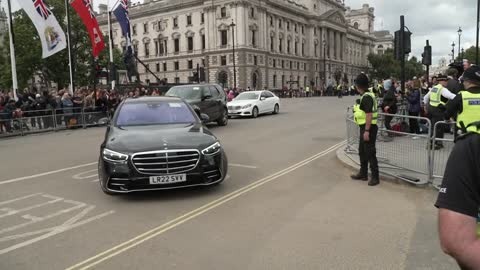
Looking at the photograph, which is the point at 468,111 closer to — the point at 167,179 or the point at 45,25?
the point at 167,179

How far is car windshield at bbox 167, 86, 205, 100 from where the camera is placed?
18.3 m

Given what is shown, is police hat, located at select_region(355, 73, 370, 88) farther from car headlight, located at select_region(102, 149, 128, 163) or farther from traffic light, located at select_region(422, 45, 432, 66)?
traffic light, located at select_region(422, 45, 432, 66)

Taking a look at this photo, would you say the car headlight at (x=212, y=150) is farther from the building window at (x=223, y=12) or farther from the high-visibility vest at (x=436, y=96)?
the building window at (x=223, y=12)

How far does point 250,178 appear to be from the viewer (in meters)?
8.38

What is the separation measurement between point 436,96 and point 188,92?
10.4 metres

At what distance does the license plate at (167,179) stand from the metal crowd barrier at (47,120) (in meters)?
11.4

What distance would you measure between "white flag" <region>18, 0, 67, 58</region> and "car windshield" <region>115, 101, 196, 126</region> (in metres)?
15.9

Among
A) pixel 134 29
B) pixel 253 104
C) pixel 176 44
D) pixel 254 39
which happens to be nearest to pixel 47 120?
pixel 253 104

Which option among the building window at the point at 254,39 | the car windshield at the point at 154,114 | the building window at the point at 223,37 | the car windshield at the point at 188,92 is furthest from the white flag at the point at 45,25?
the building window at the point at 254,39

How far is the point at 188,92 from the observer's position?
18.5m

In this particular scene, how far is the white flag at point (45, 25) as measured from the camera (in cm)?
2169

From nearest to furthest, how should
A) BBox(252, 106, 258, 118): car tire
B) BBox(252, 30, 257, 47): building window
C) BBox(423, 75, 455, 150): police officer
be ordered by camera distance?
1. BBox(423, 75, 455, 150): police officer
2. BBox(252, 106, 258, 118): car tire
3. BBox(252, 30, 257, 47): building window

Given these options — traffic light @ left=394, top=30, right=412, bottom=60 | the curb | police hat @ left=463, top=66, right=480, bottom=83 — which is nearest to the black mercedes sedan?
the curb

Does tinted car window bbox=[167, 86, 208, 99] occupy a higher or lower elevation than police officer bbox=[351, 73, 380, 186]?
higher
